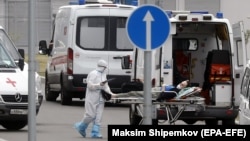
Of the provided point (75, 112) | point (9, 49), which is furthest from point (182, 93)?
point (75, 112)

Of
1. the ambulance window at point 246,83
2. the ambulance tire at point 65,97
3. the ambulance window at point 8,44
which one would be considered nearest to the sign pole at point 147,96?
the ambulance window at point 246,83

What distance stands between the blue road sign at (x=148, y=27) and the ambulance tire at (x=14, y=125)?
8.78 m

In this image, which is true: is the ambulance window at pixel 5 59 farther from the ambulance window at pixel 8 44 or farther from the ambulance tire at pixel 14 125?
the ambulance tire at pixel 14 125

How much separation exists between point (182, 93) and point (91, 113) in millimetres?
2194

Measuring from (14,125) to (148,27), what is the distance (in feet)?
30.2

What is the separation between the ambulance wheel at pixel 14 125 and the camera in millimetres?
21469

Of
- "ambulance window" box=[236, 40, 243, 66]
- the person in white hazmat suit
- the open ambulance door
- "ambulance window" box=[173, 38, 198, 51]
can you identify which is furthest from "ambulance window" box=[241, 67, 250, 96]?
"ambulance window" box=[173, 38, 198, 51]

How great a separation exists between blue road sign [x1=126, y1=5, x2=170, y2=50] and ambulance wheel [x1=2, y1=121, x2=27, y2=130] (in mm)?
8841

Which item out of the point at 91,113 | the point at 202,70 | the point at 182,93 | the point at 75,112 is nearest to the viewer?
the point at 182,93

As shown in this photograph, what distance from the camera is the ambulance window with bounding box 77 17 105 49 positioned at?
1108 inches

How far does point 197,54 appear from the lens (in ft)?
72.7

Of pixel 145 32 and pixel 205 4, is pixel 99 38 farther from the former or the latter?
pixel 205 4

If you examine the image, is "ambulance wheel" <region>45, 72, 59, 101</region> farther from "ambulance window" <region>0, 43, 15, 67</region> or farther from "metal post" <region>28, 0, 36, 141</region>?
"metal post" <region>28, 0, 36, 141</region>

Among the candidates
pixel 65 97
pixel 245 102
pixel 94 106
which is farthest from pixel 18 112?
pixel 65 97
